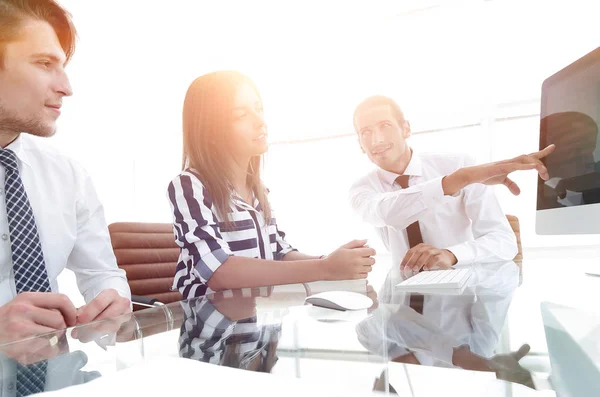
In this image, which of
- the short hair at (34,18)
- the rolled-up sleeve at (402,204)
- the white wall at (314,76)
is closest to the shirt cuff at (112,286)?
the short hair at (34,18)

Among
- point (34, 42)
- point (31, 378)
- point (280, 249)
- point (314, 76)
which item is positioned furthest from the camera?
point (314, 76)

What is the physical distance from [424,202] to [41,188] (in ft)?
4.22

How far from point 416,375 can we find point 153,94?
5.38 meters

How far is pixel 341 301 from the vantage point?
82 centimetres

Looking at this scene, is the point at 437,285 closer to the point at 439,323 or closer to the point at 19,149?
the point at 439,323

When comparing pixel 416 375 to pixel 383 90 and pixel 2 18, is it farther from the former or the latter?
pixel 383 90

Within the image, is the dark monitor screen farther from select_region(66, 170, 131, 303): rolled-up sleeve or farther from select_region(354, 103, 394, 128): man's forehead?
select_region(66, 170, 131, 303): rolled-up sleeve

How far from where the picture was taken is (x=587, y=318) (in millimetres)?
708

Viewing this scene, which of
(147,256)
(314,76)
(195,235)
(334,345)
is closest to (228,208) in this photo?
(195,235)

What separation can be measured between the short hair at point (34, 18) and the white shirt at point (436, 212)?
1264mm

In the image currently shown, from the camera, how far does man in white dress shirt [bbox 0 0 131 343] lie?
106cm

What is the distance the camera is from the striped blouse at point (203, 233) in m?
1.23

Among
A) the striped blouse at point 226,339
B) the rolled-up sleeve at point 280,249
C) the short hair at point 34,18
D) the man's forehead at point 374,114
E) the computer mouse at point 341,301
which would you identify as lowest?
the rolled-up sleeve at point 280,249

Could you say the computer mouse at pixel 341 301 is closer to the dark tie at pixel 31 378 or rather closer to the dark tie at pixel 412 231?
the dark tie at pixel 31 378
